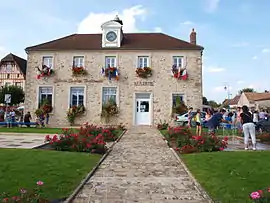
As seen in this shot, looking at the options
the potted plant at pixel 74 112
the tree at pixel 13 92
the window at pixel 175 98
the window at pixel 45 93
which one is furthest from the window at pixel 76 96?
the tree at pixel 13 92

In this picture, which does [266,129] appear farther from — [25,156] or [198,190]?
[25,156]

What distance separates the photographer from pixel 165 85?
20.3m

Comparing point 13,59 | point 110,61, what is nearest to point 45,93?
point 110,61

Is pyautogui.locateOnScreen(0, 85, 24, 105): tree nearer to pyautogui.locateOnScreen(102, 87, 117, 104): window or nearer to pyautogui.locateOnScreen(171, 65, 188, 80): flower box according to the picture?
pyautogui.locateOnScreen(102, 87, 117, 104): window

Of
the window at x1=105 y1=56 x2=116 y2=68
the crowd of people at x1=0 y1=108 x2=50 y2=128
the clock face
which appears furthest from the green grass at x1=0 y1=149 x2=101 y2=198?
the clock face

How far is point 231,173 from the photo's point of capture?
568 cm

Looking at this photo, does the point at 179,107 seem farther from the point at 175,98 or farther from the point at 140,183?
the point at 140,183

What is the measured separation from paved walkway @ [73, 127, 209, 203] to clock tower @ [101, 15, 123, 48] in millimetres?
14515

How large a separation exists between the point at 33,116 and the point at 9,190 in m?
17.6

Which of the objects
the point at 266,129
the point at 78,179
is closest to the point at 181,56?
the point at 266,129

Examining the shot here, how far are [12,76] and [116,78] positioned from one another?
27119 mm

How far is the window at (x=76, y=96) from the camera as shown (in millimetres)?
20811

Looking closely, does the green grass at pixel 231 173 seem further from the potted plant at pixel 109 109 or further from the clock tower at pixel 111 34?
the clock tower at pixel 111 34

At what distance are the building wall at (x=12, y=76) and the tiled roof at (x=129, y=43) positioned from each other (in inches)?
838
